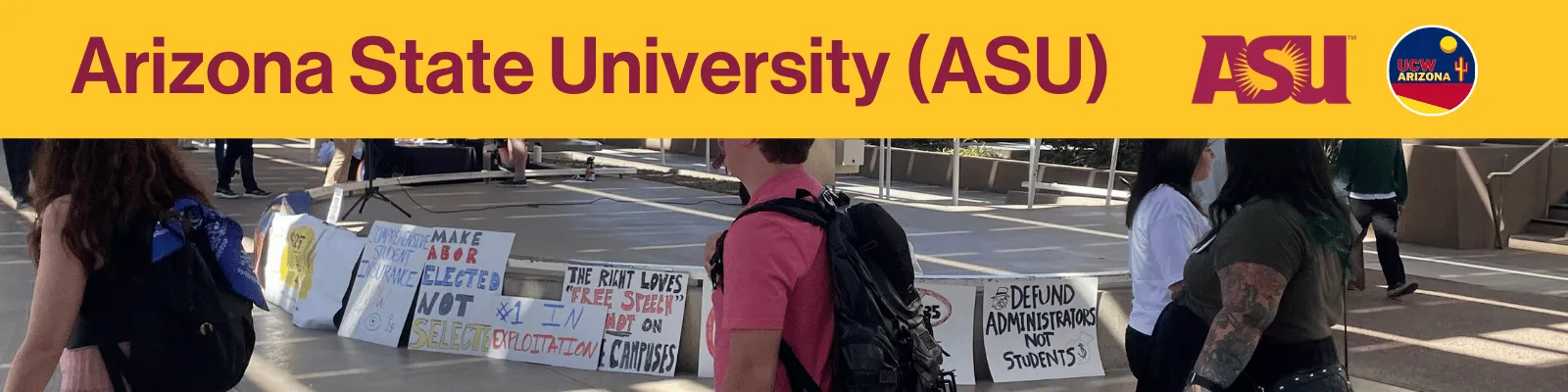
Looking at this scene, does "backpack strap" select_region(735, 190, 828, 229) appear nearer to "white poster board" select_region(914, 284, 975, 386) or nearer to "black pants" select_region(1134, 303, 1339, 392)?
"black pants" select_region(1134, 303, 1339, 392)

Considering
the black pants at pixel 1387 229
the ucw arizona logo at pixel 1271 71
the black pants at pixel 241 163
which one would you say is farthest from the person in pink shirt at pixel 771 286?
the black pants at pixel 241 163

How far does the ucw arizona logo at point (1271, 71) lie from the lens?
2.53 metres

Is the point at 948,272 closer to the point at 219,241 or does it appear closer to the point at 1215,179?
the point at 1215,179

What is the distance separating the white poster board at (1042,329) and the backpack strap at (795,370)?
4945 millimetres

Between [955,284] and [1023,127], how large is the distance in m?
5.10

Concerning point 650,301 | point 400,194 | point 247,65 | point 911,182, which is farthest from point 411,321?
point 911,182

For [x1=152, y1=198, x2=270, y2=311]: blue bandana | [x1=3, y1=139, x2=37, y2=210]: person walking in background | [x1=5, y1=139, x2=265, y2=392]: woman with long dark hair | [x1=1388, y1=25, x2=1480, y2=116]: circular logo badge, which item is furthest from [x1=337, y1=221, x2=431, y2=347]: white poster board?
[x1=1388, y1=25, x2=1480, y2=116]: circular logo badge

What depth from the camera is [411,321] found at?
8453 millimetres

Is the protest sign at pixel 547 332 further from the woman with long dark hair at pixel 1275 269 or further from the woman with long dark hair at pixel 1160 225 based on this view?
the woman with long dark hair at pixel 1275 269

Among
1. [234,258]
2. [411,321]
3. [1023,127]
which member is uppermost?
[1023,127]

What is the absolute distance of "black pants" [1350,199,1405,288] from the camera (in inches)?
406

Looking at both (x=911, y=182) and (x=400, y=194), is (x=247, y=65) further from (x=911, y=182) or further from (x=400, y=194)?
(x=911, y=182)

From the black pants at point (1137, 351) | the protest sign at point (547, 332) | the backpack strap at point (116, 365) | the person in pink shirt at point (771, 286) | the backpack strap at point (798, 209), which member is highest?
the backpack strap at point (798, 209)

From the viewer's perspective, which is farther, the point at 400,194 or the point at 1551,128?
the point at 400,194
